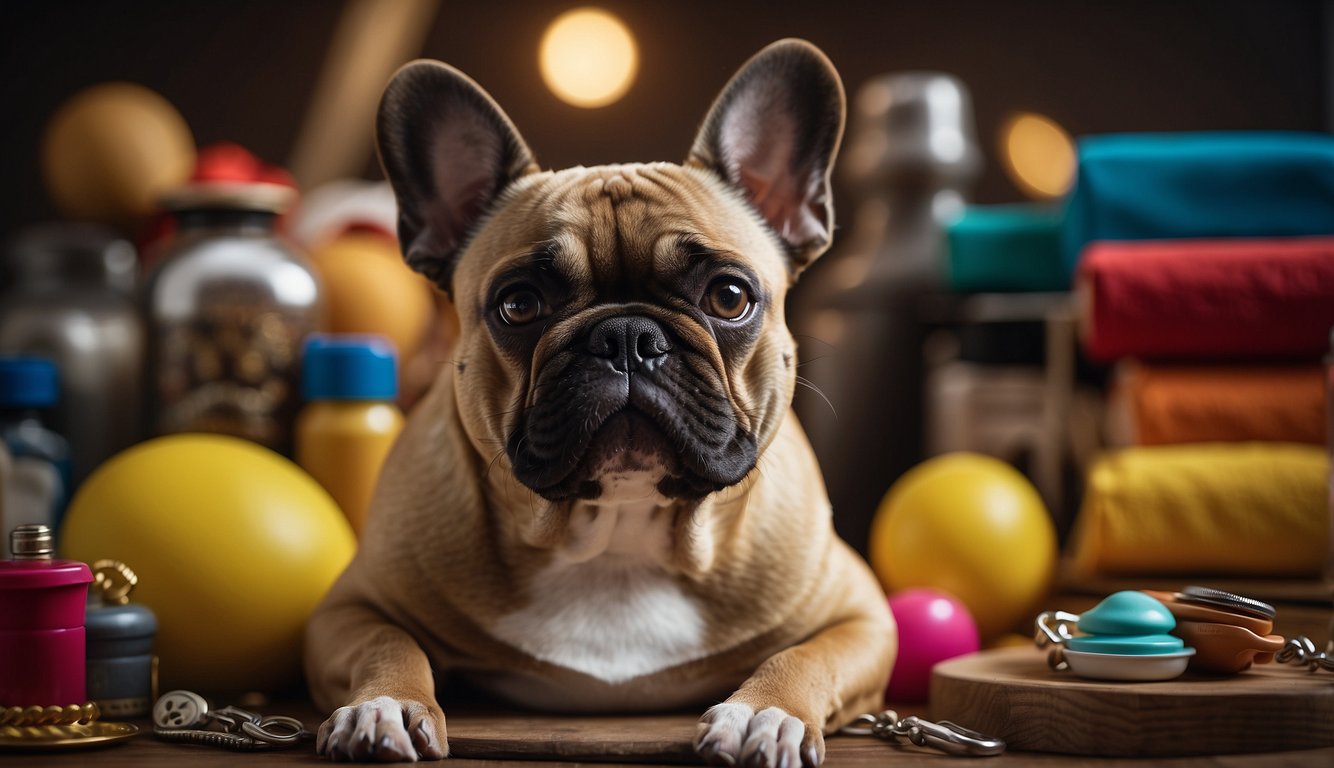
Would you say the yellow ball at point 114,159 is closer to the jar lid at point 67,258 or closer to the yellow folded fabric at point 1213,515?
the jar lid at point 67,258

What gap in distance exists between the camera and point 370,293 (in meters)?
1.69

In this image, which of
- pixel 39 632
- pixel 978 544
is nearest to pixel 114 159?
pixel 39 632

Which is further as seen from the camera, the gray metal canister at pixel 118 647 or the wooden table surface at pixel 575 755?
the gray metal canister at pixel 118 647

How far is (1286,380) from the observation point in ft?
4.89

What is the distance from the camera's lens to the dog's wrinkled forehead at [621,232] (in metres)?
0.93

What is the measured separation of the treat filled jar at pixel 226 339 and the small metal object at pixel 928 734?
0.83 meters

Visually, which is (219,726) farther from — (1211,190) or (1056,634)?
(1211,190)

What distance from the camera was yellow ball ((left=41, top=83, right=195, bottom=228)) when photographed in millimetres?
2018

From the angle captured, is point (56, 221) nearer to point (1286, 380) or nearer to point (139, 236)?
point (139, 236)

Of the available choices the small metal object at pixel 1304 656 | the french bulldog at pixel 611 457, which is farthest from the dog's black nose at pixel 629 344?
the small metal object at pixel 1304 656

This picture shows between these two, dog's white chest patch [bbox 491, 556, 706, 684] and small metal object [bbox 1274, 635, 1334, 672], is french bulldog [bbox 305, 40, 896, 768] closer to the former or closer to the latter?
dog's white chest patch [bbox 491, 556, 706, 684]

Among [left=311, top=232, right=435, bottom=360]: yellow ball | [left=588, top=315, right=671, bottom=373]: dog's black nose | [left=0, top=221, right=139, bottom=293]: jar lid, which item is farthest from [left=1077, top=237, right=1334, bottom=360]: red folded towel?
[left=0, top=221, right=139, bottom=293]: jar lid

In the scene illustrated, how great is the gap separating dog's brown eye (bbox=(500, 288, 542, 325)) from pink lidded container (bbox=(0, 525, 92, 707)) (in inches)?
15.0

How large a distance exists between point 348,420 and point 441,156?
1.46 feet
